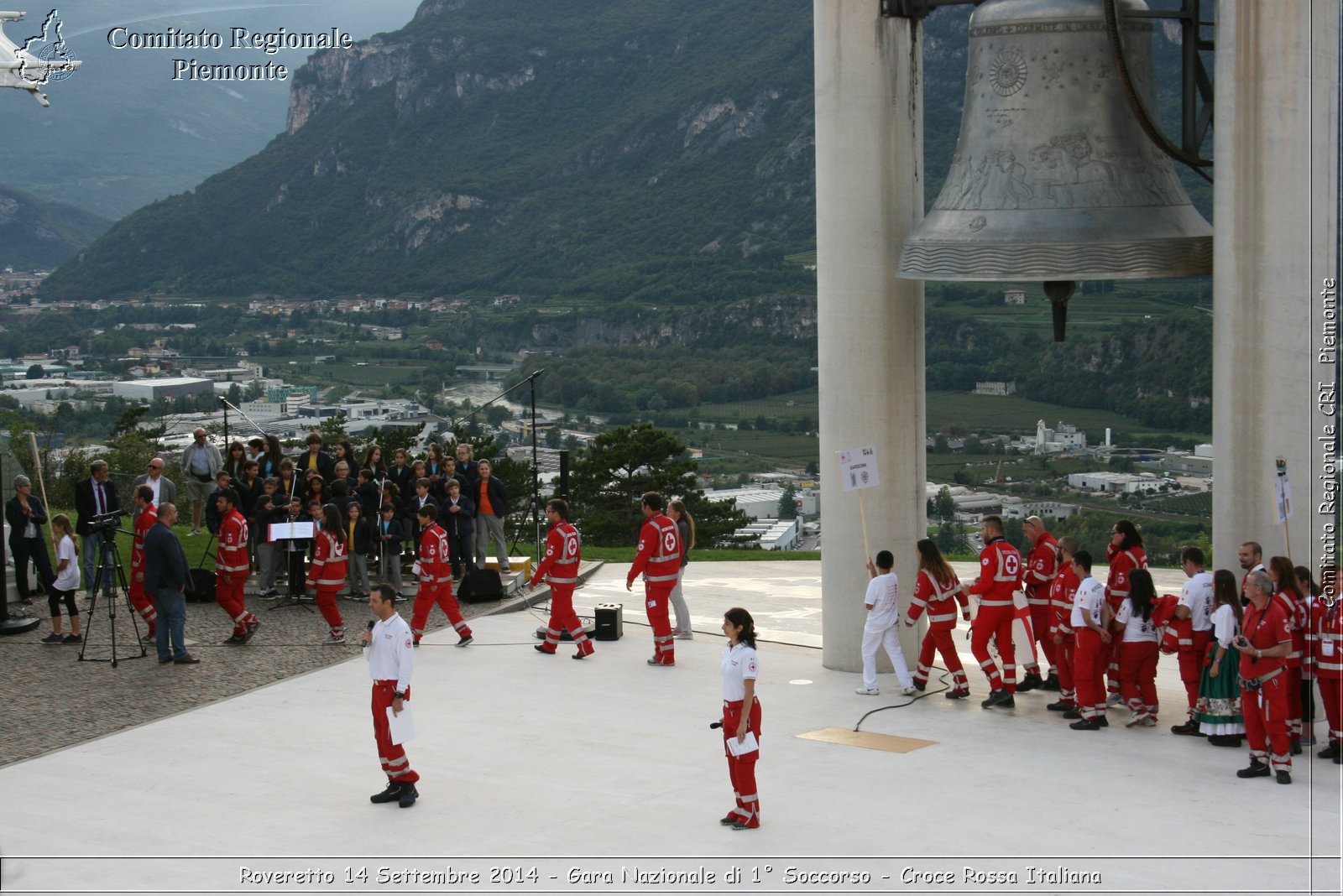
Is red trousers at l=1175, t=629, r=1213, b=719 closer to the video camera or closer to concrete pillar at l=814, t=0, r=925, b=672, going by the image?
concrete pillar at l=814, t=0, r=925, b=672

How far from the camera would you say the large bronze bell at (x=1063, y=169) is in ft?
39.3

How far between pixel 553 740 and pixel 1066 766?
3937mm

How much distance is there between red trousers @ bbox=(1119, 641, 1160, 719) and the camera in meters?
12.2

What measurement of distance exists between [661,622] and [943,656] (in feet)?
9.22

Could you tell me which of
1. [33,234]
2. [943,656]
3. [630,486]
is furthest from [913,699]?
[33,234]

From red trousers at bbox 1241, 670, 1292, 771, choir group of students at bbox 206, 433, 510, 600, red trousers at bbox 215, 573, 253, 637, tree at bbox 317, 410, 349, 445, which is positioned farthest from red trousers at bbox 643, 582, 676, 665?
tree at bbox 317, 410, 349, 445

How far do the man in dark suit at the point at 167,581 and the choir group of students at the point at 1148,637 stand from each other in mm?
6849

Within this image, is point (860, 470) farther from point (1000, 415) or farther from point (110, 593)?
point (1000, 415)

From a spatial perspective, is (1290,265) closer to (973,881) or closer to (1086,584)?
(1086,584)

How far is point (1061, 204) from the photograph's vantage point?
478 inches

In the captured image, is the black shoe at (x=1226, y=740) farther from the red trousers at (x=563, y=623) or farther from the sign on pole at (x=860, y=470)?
the red trousers at (x=563, y=623)

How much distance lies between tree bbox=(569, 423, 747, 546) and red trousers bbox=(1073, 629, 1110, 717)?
24.4 meters

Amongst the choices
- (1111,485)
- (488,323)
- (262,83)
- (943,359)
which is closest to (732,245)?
(488,323)

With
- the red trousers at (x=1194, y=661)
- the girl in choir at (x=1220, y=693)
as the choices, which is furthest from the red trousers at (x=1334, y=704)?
the red trousers at (x=1194, y=661)
